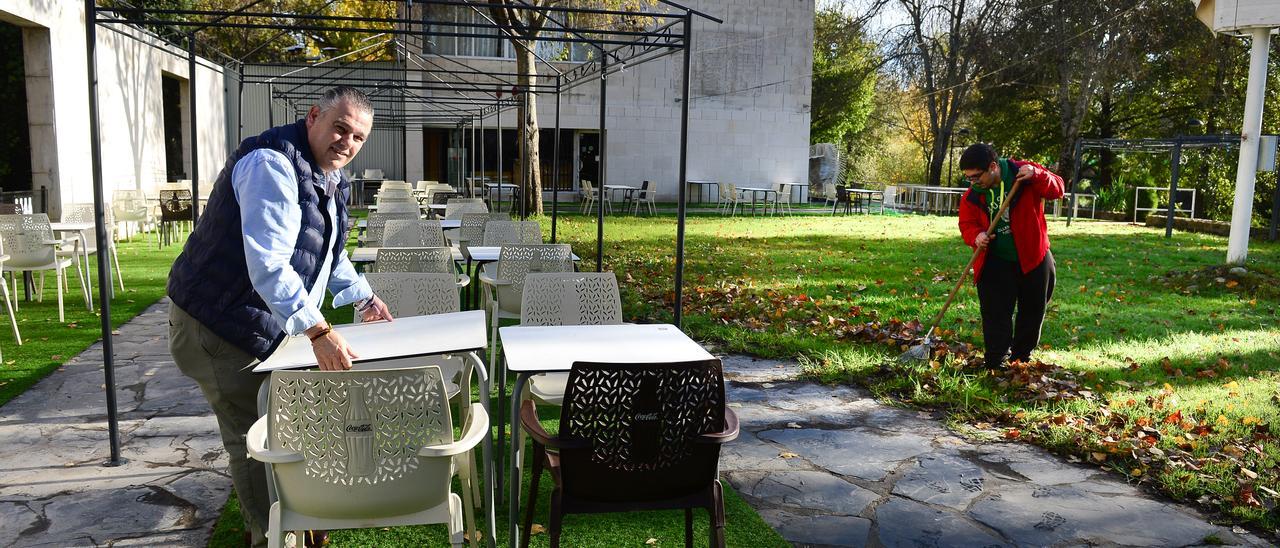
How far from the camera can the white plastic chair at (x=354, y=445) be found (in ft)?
8.25

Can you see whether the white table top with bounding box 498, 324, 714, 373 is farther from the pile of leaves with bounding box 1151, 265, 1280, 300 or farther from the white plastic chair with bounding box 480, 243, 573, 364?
the pile of leaves with bounding box 1151, 265, 1280, 300

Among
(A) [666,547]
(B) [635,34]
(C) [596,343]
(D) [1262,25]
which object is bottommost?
(A) [666,547]

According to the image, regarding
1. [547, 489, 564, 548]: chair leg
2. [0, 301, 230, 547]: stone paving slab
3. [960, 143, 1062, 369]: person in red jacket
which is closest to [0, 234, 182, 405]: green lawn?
[0, 301, 230, 547]: stone paving slab

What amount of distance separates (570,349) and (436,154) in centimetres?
2783

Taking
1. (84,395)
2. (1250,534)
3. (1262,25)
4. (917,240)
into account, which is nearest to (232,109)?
(917,240)

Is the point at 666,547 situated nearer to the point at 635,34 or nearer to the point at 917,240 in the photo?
the point at 635,34

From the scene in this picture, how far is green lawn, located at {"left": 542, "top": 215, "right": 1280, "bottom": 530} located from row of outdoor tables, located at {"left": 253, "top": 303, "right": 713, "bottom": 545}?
2590 mm

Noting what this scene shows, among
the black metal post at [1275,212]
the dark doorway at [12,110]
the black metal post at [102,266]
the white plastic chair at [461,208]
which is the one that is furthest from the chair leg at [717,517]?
the black metal post at [1275,212]

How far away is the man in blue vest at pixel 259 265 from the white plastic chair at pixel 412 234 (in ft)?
14.8

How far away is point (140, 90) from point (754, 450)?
16.3 meters

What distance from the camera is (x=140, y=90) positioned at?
1695 centimetres

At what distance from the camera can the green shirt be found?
235 inches

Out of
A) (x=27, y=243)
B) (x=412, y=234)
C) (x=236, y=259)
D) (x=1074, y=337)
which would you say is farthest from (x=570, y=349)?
(x=27, y=243)

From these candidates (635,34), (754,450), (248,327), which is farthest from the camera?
(635,34)
